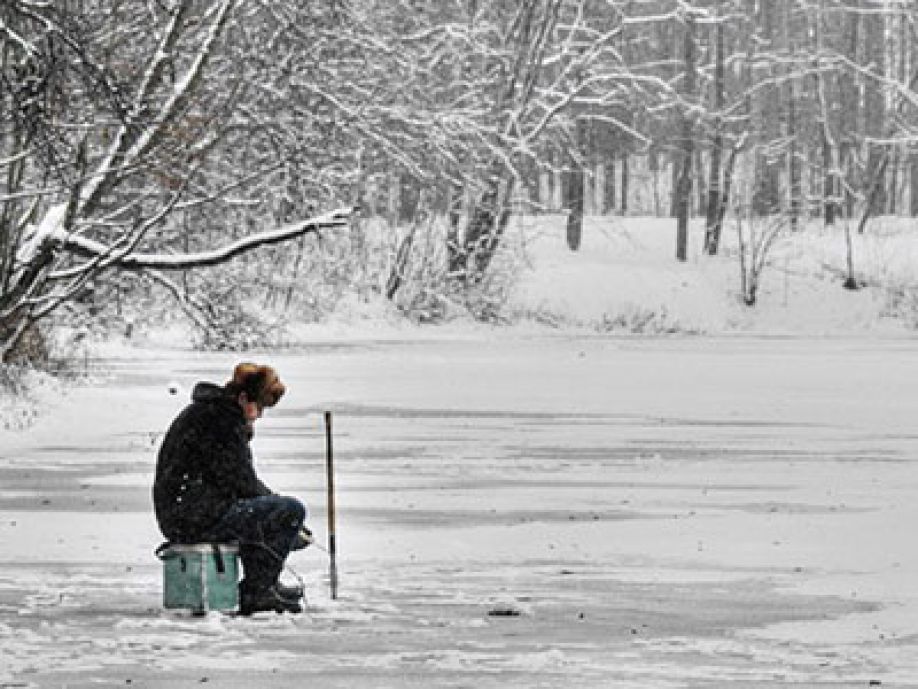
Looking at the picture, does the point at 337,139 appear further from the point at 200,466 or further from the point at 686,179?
the point at 686,179

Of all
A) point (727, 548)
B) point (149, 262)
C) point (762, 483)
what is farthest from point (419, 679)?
point (149, 262)

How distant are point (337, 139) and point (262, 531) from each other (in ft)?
67.9

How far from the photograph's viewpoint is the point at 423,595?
42.8ft

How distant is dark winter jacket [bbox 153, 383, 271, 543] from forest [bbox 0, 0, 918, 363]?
251 centimetres

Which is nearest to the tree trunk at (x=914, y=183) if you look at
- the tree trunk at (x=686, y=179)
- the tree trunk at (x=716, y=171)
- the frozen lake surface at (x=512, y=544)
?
the tree trunk at (x=716, y=171)

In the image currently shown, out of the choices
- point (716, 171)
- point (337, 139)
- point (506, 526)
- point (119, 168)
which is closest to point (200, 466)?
point (506, 526)

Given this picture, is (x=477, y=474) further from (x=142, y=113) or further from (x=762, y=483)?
(x=142, y=113)

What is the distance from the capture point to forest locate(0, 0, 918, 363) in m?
24.2

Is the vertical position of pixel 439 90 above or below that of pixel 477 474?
above

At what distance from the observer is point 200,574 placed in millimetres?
11828

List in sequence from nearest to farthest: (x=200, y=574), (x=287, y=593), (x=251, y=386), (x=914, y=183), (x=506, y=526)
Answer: (x=200, y=574), (x=251, y=386), (x=287, y=593), (x=506, y=526), (x=914, y=183)

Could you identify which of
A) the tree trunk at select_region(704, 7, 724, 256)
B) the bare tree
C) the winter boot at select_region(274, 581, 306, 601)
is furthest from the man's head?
the tree trunk at select_region(704, 7, 724, 256)

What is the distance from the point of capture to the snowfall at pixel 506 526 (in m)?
10.9

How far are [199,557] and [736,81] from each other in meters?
87.2
